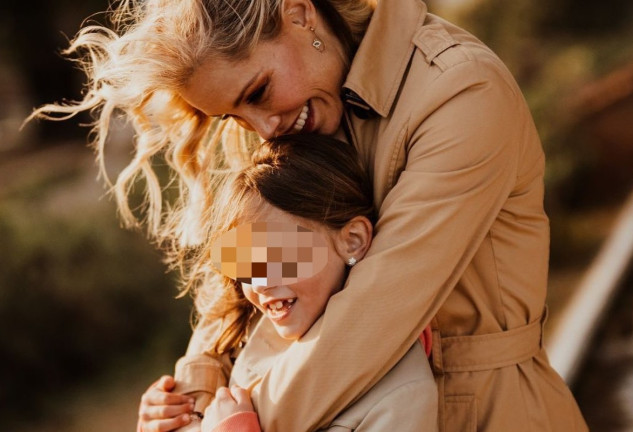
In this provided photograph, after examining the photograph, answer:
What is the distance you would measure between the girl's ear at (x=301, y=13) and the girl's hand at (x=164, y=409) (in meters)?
1.00

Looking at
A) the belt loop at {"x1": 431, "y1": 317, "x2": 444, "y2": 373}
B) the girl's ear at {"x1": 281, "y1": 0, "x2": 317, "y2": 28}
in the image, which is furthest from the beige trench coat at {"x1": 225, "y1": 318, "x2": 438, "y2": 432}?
the girl's ear at {"x1": 281, "y1": 0, "x2": 317, "y2": 28}

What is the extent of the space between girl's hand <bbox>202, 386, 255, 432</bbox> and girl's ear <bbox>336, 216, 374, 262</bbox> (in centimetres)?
41

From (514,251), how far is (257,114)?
716 mm

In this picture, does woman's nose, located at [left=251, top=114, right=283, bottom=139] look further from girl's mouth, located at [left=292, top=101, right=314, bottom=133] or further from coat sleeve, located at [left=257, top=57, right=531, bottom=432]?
coat sleeve, located at [left=257, top=57, right=531, bottom=432]

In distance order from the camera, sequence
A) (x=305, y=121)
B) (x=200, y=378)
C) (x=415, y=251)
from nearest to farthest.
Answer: (x=415, y=251) < (x=305, y=121) < (x=200, y=378)

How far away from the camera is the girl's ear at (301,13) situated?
2.17m

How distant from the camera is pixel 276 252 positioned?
204 cm

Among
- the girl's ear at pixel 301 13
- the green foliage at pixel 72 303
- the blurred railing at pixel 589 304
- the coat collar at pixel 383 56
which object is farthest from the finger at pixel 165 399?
the green foliage at pixel 72 303

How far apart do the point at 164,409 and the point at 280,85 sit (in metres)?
0.88

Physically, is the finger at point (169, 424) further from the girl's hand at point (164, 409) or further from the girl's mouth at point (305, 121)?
the girl's mouth at point (305, 121)

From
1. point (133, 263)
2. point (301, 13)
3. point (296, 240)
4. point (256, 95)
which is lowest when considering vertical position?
point (133, 263)

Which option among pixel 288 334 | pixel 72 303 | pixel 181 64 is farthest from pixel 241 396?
pixel 72 303

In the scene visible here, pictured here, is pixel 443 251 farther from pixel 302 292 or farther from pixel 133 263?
pixel 133 263

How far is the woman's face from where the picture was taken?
2.12 m
